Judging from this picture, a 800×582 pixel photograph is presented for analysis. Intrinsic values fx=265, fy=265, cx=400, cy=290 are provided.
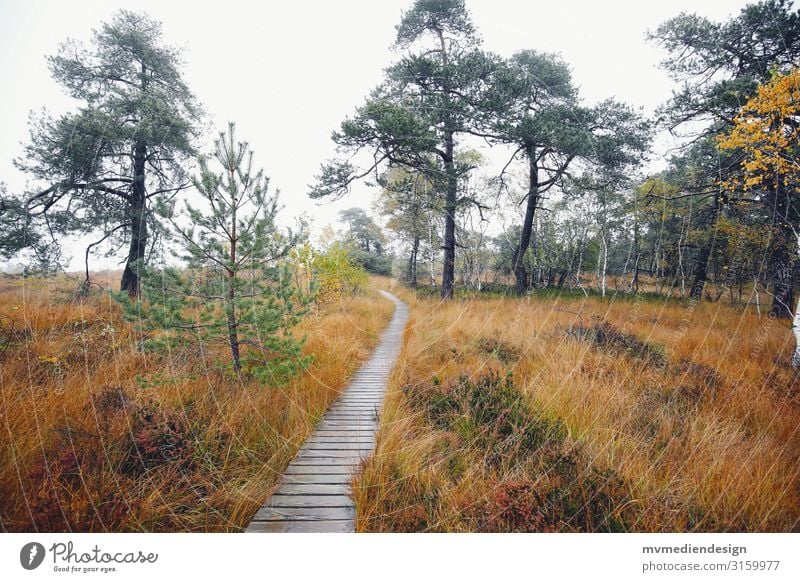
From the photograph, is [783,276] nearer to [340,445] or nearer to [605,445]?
[605,445]

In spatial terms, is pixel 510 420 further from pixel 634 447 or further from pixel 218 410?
pixel 218 410

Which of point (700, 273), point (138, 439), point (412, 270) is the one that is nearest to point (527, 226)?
point (700, 273)

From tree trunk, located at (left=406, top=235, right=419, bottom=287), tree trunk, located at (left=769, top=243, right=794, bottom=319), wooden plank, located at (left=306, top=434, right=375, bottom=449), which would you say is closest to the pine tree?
wooden plank, located at (left=306, top=434, right=375, bottom=449)

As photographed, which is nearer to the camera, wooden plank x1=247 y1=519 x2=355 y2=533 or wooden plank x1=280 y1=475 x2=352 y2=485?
wooden plank x1=247 y1=519 x2=355 y2=533

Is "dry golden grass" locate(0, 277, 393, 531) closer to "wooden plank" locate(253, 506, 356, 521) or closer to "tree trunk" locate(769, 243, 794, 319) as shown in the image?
"wooden plank" locate(253, 506, 356, 521)

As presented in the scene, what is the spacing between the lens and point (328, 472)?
2512 mm

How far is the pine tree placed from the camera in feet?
9.98

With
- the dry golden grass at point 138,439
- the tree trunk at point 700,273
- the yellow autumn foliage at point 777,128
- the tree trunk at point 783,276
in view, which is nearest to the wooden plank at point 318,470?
the dry golden grass at point 138,439

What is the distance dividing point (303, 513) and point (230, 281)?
2653 mm

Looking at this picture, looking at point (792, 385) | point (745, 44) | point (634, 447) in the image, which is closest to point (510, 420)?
point (634, 447)

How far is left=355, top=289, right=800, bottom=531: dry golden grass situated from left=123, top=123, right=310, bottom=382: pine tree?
1.88 metres

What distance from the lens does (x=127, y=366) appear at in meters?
4.24

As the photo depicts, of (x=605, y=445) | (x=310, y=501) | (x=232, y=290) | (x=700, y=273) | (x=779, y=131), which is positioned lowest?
(x=310, y=501)

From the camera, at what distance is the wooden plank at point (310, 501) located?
212 cm
